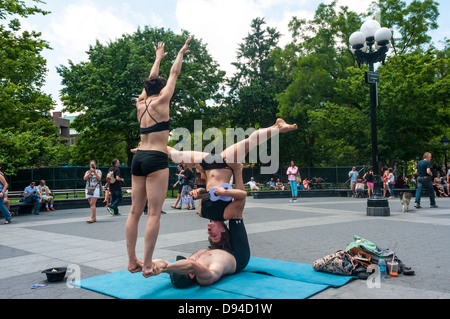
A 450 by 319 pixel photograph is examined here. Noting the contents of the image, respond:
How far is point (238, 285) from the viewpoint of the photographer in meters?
4.22

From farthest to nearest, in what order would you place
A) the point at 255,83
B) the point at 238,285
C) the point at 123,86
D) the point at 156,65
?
the point at 255,83, the point at 123,86, the point at 156,65, the point at 238,285

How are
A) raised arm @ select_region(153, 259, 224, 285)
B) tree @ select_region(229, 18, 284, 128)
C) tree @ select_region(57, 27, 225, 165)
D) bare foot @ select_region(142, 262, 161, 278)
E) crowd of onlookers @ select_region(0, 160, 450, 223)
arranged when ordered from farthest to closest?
tree @ select_region(229, 18, 284, 128), tree @ select_region(57, 27, 225, 165), crowd of onlookers @ select_region(0, 160, 450, 223), raised arm @ select_region(153, 259, 224, 285), bare foot @ select_region(142, 262, 161, 278)

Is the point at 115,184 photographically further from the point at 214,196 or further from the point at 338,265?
the point at 338,265

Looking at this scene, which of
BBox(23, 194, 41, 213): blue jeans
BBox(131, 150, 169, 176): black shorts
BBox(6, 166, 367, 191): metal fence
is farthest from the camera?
BBox(6, 166, 367, 191): metal fence

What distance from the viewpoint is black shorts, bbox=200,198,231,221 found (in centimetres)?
468

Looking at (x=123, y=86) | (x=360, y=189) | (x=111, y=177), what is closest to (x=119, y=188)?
(x=111, y=177)

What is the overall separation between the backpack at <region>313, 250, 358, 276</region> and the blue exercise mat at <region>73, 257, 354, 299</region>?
0.38ft

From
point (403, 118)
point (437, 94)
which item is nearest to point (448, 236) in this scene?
point (403, 118)

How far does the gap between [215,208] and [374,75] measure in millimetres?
9478

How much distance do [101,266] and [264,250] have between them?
2.81 metres

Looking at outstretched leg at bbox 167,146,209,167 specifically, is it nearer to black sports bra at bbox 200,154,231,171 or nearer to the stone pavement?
black sports bra at bbox 200,154,231,171

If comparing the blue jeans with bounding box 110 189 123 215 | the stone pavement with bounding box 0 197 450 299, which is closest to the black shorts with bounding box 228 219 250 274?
the stone pavement with bounding box 0 197 450 299

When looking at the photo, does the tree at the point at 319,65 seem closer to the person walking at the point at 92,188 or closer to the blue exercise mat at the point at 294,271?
the person walking at the point at 92,188
